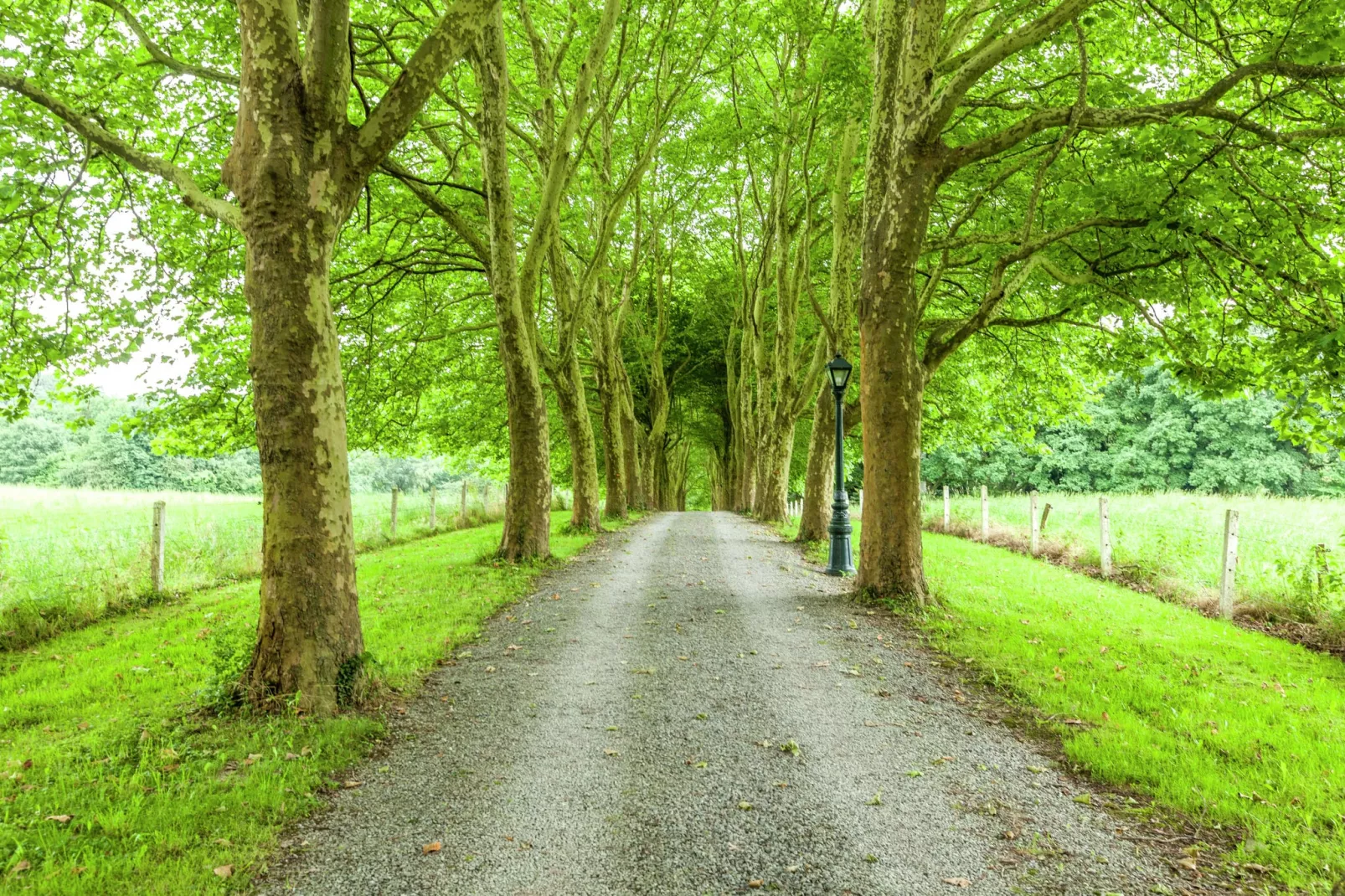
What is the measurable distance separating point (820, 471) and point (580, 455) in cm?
585

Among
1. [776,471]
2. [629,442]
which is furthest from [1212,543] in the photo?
[629,442]

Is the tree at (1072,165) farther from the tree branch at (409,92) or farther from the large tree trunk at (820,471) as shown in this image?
the tree branch at (409,92)

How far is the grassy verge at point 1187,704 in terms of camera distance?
385 centimetres

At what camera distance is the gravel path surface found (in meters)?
3.33

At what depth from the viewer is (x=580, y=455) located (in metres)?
16.8

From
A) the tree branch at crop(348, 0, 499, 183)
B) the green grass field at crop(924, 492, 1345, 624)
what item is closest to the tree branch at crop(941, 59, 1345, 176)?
the green grass field at crop(924, 492, 1345, 624)

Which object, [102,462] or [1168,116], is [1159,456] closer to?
[1168,116]

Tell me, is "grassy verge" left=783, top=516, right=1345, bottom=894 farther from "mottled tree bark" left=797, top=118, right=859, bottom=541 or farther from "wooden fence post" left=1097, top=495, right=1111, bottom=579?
"mottled tree bark" left=797, top=118, right=859, bottom=541

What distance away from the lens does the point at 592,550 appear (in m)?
14.2

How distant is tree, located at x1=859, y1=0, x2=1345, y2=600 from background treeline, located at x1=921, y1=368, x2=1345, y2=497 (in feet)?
89.0

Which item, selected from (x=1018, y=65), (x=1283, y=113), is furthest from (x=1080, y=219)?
(x=1018, y=65)

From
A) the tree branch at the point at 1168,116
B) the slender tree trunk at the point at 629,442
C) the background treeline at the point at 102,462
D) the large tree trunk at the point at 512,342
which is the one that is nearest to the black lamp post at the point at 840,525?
the tree branch at the point at 1168,116

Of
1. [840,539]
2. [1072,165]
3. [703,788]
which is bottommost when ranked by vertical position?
[703,788]

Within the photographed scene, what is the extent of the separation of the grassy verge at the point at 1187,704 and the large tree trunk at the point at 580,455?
8.92 meters
